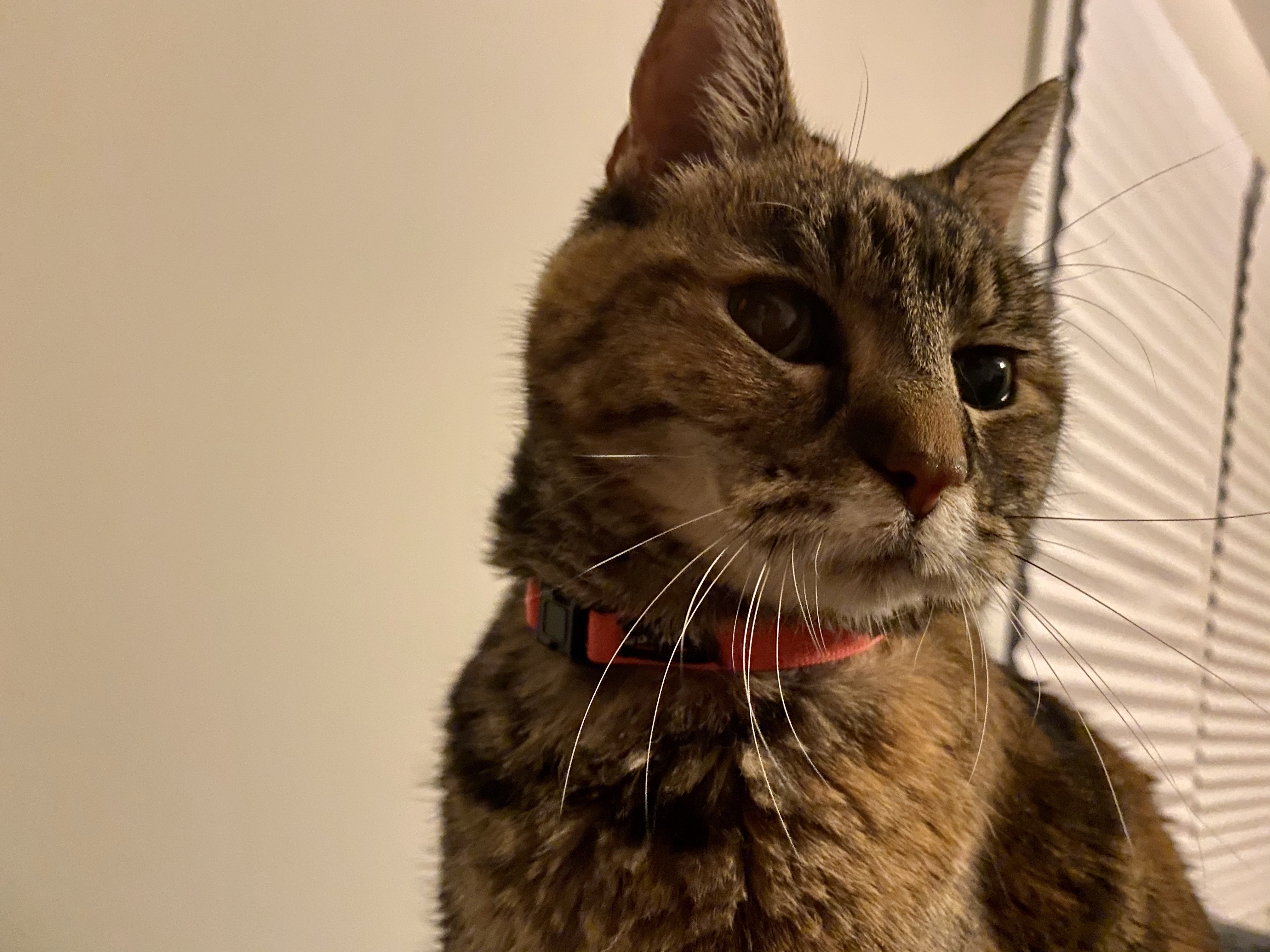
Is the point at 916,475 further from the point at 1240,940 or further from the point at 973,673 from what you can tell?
the point at 1240,940

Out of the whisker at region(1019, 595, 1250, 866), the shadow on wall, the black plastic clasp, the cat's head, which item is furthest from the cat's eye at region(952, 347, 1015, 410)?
the shadow on wall

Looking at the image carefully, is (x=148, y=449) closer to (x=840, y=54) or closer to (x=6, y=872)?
(x=6, y=872)

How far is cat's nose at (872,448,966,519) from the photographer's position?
1.64 ft

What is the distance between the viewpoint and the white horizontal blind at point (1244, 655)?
7.88 feet

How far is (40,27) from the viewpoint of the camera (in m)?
0.65

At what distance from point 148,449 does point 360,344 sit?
228 millimetres

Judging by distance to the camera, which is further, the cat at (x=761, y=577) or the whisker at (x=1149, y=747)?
the whisker at (x=1149, y=747)

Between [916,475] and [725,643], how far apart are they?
0.19m

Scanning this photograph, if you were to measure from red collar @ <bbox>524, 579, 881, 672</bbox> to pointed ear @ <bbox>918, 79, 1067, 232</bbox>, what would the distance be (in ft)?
1.55

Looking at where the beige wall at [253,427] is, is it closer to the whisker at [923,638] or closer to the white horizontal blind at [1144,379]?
the whisker at [923,638]

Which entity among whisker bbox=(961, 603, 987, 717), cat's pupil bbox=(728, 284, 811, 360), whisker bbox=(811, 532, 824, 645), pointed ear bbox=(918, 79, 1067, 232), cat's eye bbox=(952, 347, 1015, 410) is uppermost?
pointed ear bbox=(918, 79, 1067, 232)

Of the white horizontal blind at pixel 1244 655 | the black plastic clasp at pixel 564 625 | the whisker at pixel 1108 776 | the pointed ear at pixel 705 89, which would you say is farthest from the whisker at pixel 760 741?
the white horizontal blind at pixel 1244 655

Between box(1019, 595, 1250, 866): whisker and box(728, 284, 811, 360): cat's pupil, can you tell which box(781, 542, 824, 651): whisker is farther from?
box(1019, 595, 1250, 866): whisker

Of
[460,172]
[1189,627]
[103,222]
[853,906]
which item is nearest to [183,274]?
[103,222]
